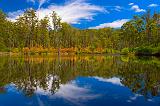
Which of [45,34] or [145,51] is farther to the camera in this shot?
[45,34]

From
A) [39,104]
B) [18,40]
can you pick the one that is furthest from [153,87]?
[18,40]

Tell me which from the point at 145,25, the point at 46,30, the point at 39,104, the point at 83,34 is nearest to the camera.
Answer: the point at 39,104

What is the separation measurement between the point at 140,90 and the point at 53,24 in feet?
338

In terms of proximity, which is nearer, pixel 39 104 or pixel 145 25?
pixel 39 104

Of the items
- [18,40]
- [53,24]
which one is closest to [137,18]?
[53,24]

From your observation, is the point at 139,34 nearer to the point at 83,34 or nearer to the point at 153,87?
the point at 83,34

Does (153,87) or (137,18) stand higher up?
(137,18)

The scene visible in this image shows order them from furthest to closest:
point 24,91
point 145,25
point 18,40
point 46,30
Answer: point 46,30, point 18,40, point 145,25, point 24,91

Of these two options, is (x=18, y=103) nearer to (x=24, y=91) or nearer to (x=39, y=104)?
(x=39, y=104)

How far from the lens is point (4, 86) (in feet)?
55.6

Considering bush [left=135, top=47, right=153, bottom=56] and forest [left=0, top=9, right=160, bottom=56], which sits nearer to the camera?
bush [left=135, top=47, right=153, bottom=56]

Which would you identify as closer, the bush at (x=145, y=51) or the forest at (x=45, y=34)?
the bush at (x=145, y=51)

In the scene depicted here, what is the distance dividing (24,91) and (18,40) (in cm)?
9801

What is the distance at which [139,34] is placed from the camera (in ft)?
350
